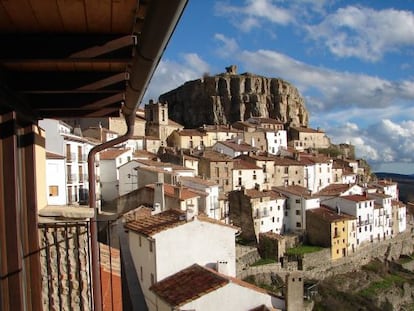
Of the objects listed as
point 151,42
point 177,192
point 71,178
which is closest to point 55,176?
point 71,178

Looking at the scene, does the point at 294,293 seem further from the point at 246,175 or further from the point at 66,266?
the point at 246,175

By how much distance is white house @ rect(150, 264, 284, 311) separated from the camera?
1399cm

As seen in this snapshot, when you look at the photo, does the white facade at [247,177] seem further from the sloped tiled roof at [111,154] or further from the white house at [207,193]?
the sloped tiled roof at [111,154]

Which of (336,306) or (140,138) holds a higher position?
(140,138)

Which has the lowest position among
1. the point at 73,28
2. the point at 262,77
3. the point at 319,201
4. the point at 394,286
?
the point at 394,286

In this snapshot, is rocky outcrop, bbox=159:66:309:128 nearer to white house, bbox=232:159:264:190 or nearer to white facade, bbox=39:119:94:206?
white house, bbox=232:159:264:190

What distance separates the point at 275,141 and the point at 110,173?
132 feet

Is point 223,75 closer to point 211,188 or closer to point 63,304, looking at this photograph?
point 211,188

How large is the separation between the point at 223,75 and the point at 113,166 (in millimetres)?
64879

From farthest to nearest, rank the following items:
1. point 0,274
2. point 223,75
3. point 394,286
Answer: point 223,75, point 394,286, point 0,274

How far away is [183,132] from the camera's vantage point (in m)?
66.2

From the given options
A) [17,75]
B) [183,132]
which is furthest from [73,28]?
[183,132]

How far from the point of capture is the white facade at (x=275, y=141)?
7306cm

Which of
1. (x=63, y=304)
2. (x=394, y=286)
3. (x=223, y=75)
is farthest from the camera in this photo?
(x=223, y=75)
